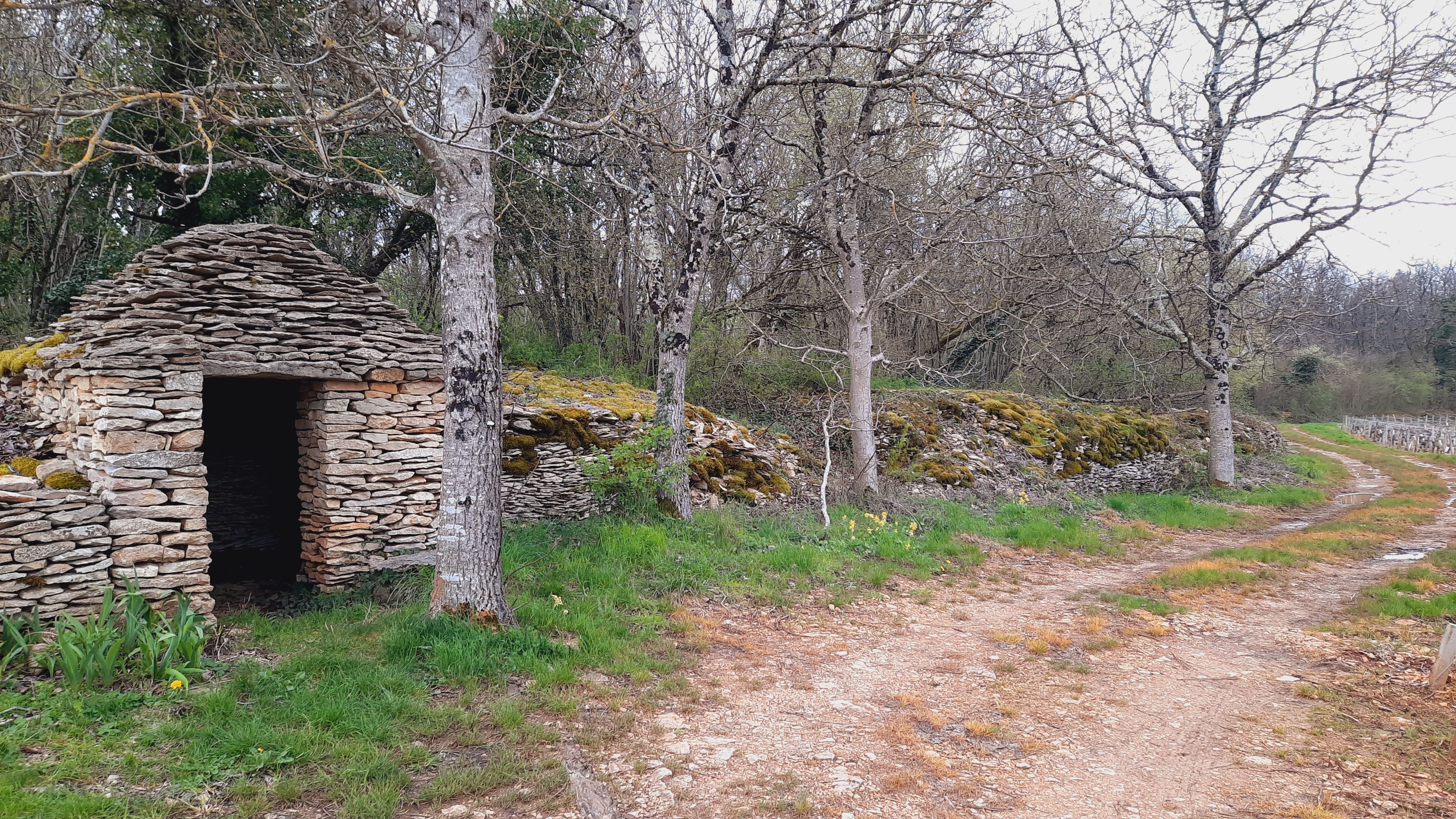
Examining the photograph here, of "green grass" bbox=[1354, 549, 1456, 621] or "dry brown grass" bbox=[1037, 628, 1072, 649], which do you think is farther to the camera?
"green grass" bbox=[1354, 549, 1456, 621]

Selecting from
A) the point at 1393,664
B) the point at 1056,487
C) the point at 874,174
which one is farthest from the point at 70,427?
the point at 1056,487

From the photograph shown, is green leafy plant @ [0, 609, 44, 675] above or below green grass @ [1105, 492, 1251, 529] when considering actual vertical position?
above

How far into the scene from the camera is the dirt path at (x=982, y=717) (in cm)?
338

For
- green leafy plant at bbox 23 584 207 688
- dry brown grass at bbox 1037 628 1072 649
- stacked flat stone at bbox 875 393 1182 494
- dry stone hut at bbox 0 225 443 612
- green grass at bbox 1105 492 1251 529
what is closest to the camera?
green leafy plant at bbox 23 584 207 688

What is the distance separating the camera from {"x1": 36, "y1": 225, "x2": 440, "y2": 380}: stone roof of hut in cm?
524

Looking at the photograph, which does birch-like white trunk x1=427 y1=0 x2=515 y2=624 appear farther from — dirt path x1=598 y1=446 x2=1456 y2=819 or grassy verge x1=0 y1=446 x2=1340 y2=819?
dirt path x1=598 y1=446 x2=1456 y2=819

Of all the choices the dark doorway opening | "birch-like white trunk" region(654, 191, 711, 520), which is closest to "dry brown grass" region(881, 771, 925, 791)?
"birch-like white trunk" region(654, 191, 711, 520)

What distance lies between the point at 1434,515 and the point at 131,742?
16.6 m

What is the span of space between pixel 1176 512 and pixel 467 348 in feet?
36.7

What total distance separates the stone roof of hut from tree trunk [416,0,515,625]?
1.86 meters

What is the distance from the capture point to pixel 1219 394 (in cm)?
1301

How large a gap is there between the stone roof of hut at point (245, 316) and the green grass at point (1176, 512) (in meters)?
10.5

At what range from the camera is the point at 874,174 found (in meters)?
8.58

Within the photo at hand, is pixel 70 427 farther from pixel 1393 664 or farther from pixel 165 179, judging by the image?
pixel 1393 664
